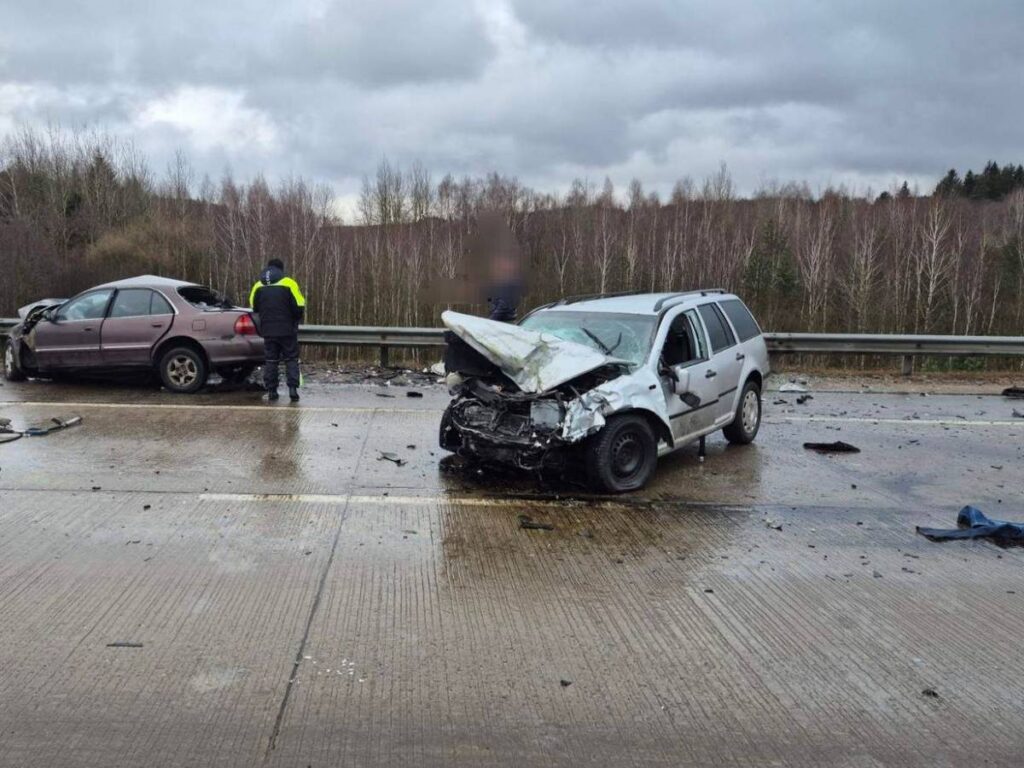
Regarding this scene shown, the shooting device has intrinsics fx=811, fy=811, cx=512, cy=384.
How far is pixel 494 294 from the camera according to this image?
1044 centimetres

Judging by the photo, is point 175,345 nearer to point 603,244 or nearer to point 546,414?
point 546,414

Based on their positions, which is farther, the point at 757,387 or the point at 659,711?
the point at 757,387

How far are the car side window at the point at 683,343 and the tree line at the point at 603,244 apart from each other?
14.8m

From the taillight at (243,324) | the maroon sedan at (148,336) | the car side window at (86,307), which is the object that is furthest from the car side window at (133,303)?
the taillight at (243,324)

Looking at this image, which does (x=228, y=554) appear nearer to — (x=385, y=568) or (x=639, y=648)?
(x=385, y=568)

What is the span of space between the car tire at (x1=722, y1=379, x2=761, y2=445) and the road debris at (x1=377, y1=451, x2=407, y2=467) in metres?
3.49

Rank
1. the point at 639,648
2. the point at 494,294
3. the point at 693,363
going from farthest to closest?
1. the point at 494,294
2. the point at 693,363
3. the point at 639,648

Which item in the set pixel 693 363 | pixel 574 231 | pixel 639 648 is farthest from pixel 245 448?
pixel 574 231

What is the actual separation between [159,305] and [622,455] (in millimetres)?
7499

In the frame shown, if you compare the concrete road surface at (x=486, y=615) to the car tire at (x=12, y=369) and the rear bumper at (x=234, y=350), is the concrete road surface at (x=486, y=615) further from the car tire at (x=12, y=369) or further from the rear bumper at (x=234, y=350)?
the car tire at (x=12, y=369)

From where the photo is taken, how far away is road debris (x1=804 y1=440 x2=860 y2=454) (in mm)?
8625

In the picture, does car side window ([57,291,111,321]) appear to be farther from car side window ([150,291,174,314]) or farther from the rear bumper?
the rear bumper

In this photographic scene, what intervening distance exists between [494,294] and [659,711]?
7515 mm

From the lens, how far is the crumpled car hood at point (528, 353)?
6.67 metres
